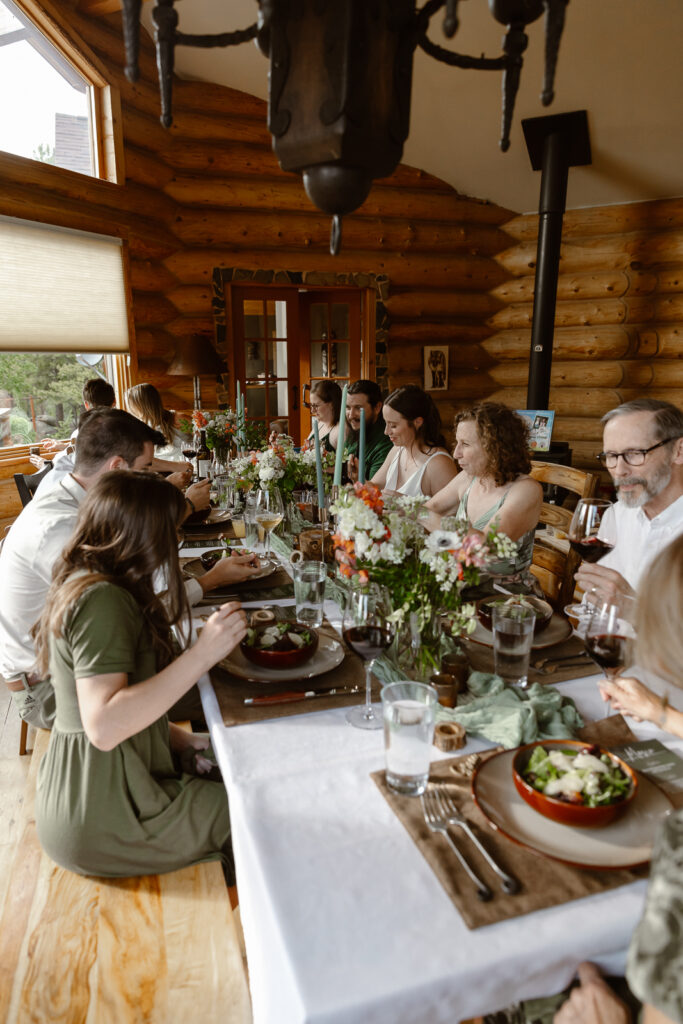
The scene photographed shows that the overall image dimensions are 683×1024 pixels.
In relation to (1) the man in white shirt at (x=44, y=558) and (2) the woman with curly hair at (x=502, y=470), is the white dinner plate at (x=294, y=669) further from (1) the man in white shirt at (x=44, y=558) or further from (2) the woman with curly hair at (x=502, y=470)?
(2) the woman with curly hair at (x=502, y=470)

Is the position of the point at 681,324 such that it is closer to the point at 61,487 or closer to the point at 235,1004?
the point at 61,487

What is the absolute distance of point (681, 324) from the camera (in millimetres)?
5742

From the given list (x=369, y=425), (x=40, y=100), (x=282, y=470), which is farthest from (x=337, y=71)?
(x=40, y=100)

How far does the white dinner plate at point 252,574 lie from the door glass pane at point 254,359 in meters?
4.31

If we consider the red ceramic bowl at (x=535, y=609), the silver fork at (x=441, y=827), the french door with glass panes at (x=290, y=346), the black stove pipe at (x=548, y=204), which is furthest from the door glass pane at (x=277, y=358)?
A: the silver fork at (x=441, y=827)

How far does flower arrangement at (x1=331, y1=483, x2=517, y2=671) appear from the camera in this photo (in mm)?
1273

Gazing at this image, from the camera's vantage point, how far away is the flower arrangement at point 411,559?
4.18ft

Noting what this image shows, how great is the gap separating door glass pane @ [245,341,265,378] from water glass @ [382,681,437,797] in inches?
219

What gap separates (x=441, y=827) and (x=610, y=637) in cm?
53

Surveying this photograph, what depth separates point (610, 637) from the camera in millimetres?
1283

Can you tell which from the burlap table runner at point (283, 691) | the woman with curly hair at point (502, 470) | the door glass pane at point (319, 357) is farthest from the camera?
the door glass pane at point (319, 357)

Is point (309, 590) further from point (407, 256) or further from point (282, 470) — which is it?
point (407, 256)

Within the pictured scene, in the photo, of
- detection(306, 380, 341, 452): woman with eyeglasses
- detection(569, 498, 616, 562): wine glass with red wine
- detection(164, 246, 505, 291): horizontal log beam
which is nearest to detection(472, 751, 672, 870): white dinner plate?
detection(569, 498, 616, 562): wine glass with red wine

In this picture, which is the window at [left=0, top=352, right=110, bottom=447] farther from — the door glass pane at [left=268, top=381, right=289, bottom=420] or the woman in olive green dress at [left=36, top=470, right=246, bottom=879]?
the woman in olive green dress at [left=36, top=470, right=246, bottom=879]
